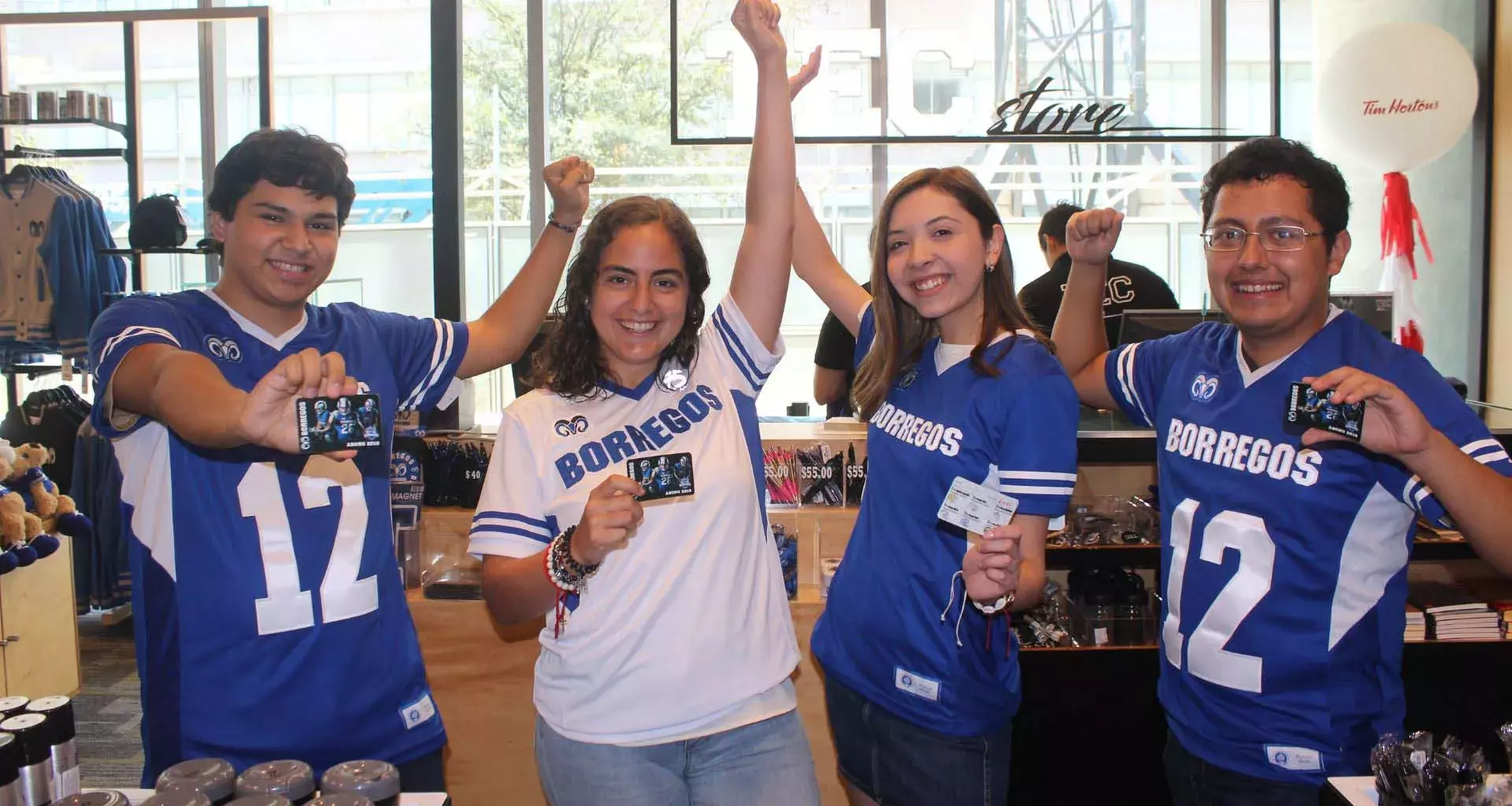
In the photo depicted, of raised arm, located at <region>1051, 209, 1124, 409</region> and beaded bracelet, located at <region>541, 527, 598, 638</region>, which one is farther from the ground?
raised arm, located at <region>1051, 209, 1124, 409</region>

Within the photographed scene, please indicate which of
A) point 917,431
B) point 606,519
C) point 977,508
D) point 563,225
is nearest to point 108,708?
point 563,225

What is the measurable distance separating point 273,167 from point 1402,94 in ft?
16.6

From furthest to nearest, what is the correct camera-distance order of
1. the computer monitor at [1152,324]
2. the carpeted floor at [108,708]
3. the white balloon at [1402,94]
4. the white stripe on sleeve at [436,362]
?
the white balloon at [1402,94] → the carpeted floor at [108,708] → the computer monitor at [1152,324] → the white stripe on sleeve at [436,362]

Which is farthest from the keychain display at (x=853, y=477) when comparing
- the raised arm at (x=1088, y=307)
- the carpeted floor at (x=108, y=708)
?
the carpeted floor at (x=108, y=708)

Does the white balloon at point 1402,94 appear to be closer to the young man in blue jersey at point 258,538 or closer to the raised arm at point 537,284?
the raised arm at point 537,284

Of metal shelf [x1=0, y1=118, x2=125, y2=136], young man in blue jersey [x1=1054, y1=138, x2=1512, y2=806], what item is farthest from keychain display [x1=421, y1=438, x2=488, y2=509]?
metal shelf [x1=0, y1=118, x2=125, y2=136]

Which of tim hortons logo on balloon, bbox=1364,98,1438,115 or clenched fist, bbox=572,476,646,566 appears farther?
tim hortons logo on balloon, bbox=1364,98,1438,115

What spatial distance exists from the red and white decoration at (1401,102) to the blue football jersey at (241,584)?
4.76 m

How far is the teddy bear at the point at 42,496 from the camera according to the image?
4324 millimetres

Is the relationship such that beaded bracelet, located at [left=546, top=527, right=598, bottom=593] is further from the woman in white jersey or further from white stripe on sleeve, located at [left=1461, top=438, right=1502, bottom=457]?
white stripe on sleeve, located at [left=1461, top=438, right=1502, bottom=457]

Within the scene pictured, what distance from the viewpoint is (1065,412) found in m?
1.78

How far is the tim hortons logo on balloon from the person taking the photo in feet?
16.0

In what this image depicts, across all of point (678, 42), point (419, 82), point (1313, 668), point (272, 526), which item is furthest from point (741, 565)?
point (419, 82)

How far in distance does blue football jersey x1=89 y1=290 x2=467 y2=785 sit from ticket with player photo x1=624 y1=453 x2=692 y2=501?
18.5 inches
